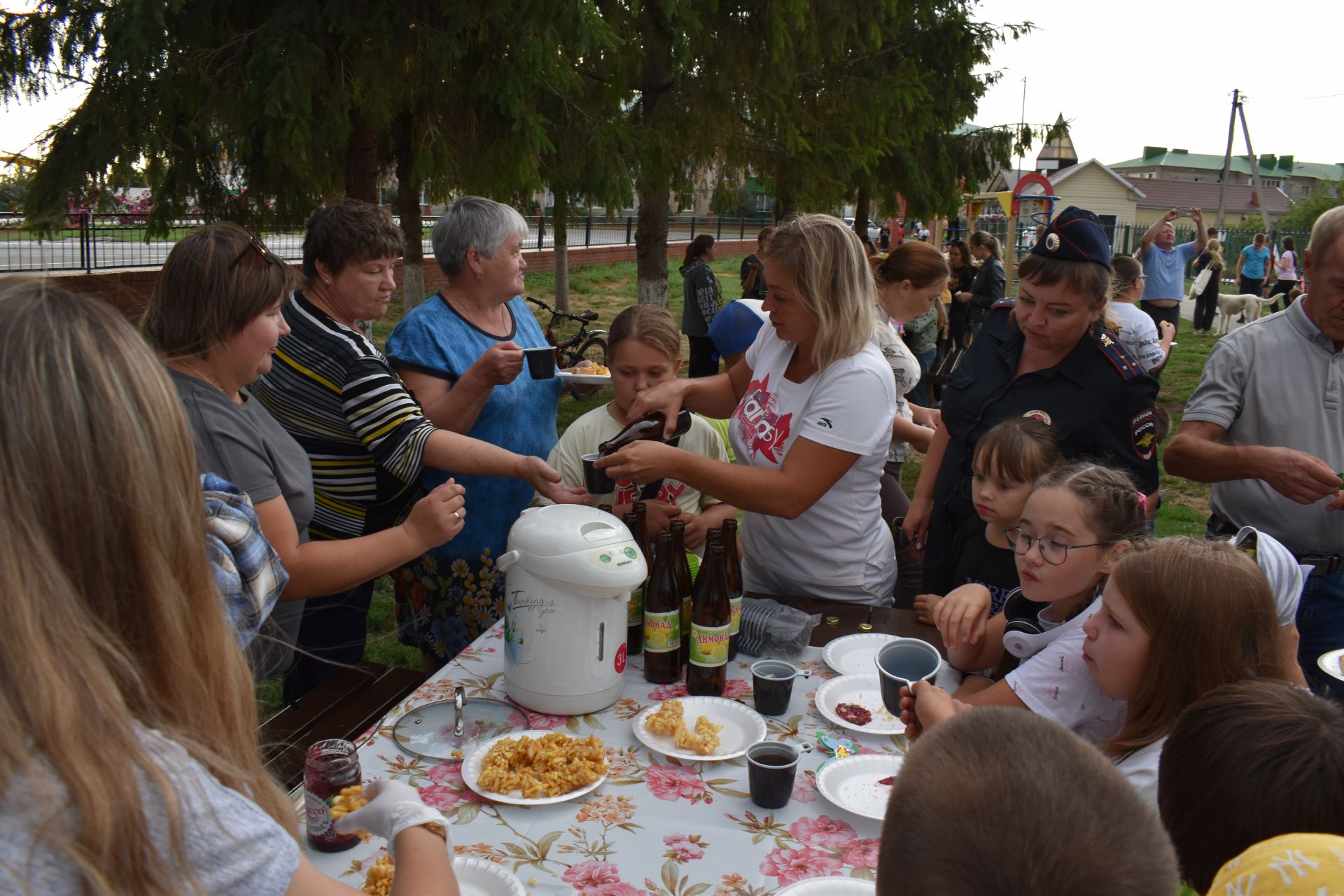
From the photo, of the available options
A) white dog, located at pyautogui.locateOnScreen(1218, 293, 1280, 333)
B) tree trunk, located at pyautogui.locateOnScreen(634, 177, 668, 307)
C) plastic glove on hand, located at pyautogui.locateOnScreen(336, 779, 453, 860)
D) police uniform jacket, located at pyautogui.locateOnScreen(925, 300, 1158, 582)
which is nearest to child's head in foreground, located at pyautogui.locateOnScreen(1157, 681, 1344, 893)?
plastic glove on hand, located at pyautogui.locateOnScreen(336, 779, 453, 860)

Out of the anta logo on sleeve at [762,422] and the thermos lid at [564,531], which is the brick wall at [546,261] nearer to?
the anta logo on sleeve at [762,422]

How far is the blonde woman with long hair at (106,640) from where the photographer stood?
849 mm

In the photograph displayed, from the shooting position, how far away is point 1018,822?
91cm

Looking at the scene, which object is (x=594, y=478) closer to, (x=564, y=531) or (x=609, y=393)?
(x=564, y=531)

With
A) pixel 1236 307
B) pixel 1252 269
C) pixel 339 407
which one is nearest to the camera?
pixel 339 407

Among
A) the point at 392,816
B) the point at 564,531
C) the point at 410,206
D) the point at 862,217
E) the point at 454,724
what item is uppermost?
the point at 862,217

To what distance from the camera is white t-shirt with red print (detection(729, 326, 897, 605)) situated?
2.52 m

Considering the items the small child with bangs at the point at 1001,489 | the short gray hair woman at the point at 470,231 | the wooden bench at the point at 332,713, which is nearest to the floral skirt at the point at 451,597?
the wooden bench at the point at 332,713

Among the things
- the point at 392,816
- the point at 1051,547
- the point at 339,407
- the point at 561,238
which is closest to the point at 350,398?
the point at 339,407

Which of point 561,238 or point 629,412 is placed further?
point 561,238

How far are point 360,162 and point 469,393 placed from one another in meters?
3.87

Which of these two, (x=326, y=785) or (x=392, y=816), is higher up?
(x=392, y=816)

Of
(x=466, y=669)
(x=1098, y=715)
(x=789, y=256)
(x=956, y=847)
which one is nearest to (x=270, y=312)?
(x=466, y=669)

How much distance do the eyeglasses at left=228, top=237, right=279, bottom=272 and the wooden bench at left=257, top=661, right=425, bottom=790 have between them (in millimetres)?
987
